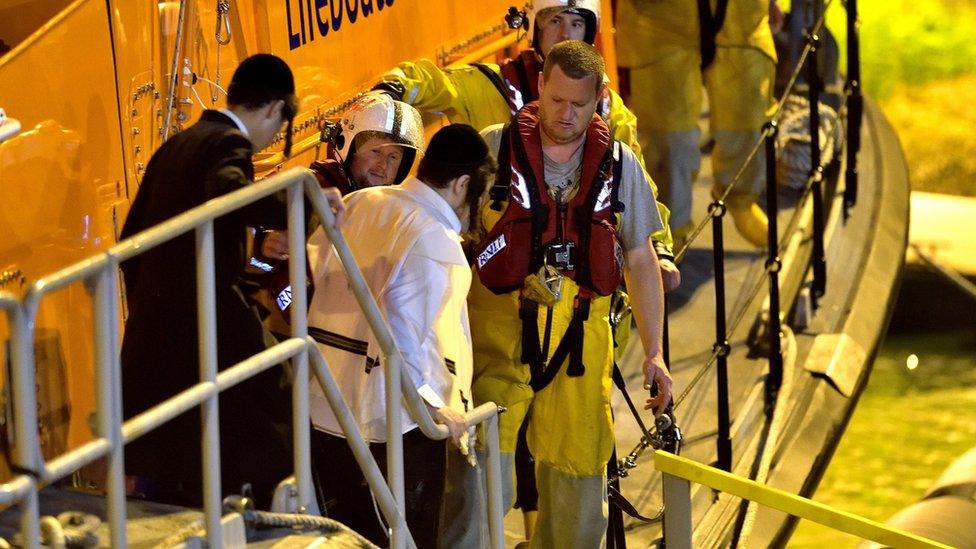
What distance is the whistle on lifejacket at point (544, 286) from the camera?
361 centimetres

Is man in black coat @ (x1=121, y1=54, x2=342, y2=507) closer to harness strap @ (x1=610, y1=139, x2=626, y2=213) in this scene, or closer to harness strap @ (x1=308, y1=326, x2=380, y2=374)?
harness strap @ (x1=308, y1=326, x2=380, y2=374)

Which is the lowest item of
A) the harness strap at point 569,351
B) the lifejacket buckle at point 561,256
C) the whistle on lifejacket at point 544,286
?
the harness strap at point 569,351

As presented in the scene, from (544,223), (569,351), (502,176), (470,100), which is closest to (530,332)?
(569,351)

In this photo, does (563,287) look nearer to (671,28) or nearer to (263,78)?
(263,78)

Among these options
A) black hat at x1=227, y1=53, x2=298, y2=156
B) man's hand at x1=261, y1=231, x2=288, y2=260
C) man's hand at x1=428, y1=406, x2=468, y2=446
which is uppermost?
black hat at x1=227, y1=53, x2=298, y2=156

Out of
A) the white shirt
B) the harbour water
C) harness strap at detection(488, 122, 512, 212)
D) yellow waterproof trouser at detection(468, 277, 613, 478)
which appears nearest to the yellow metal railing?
yellow waterproof trouser at detection(468, 277, 613, 478)

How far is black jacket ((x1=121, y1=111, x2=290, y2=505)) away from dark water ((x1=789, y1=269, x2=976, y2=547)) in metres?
4.06

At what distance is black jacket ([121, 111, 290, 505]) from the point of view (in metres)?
2.78

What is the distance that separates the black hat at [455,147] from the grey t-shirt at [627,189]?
1.19 ft

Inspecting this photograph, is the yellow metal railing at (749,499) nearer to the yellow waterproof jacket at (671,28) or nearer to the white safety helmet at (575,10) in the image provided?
the white safety helmet at (575,10)

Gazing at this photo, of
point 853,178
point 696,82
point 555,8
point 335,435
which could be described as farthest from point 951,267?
point 335,435

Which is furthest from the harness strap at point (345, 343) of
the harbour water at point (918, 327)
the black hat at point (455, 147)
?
the harbour water at point (918, 327)

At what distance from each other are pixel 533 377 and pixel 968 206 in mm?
7318

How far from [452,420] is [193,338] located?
0.62 metres
